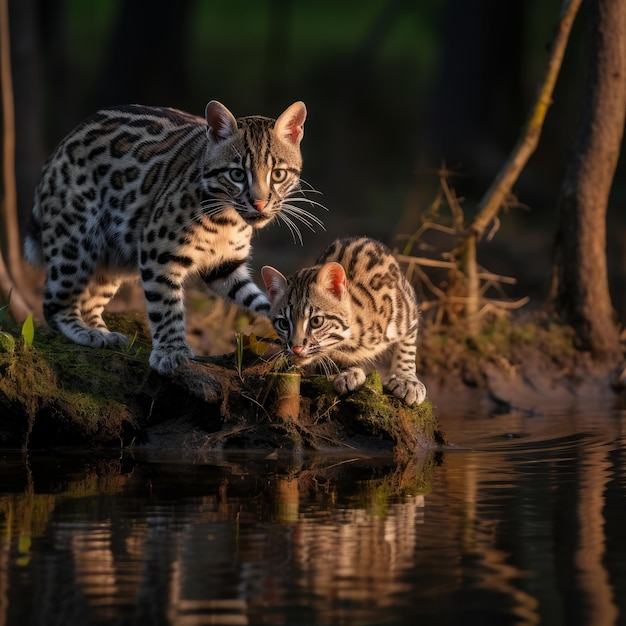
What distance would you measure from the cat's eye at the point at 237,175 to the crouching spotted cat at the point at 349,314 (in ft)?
2.10

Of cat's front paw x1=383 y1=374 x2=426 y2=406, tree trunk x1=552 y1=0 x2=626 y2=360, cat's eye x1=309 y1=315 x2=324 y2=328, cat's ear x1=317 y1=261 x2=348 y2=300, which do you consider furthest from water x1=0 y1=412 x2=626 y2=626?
tree trunk x1=552 y1=0 x2=626 y2=360

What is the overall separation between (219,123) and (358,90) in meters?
28.6

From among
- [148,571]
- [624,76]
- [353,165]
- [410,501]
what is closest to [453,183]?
[624,76]

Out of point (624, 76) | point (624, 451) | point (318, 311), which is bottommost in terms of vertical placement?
point (624, 451)

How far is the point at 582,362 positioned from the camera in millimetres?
13102

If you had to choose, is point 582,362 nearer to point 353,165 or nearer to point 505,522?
point 505,522

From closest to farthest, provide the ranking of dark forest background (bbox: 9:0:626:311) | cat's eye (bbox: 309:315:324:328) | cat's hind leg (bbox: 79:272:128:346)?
cat's eye (bbox: 309:315:324:328) → cat's hind leg (bbox: 79:272:128:346) → dark forest background (bbox: 9:0:626:311)

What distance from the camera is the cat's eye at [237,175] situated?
924 cm

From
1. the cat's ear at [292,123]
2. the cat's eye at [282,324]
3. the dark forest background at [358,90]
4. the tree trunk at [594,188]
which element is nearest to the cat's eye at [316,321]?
the cat's eye at [282,324]

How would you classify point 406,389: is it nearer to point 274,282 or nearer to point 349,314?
point 349,314

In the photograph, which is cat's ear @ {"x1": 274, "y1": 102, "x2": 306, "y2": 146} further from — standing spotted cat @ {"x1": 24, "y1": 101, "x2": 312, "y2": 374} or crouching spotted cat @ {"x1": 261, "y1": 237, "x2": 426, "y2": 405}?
crouching spotted cat @ {"x1": 261, "y1": 237, "x2": 426, "y2": 405}

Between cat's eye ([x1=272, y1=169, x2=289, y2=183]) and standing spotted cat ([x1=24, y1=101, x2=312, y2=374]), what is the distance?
13mm

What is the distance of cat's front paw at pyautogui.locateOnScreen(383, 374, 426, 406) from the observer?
31.3 feet

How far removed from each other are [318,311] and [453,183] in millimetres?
12152
